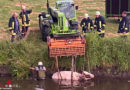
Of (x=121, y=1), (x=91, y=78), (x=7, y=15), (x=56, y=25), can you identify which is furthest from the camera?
(x=7, y=15)

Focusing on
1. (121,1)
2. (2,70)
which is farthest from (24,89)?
(121,1)

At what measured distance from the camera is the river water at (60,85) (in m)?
12.4

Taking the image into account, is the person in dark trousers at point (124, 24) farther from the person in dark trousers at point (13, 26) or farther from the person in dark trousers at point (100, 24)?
the person in dark trousers at point (13, 26)

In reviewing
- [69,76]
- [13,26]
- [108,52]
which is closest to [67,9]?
[13,26]

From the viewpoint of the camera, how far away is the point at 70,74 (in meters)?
13.0

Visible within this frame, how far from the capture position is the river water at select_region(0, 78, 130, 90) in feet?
40.8

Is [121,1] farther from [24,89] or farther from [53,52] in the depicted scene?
[24,89]

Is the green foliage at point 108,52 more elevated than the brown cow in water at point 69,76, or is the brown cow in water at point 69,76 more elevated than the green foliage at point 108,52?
the green foliage at point 108,52

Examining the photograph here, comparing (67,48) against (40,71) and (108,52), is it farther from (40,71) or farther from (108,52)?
(108,52)

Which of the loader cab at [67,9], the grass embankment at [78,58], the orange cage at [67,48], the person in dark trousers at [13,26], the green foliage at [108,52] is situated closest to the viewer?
the orange cage at [67,48]

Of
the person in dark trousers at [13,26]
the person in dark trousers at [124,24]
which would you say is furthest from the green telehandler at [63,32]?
the person in dark trousers at [124,24]

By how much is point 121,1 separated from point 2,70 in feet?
35.1

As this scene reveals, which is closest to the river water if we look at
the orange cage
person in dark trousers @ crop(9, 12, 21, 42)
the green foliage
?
the green foliage

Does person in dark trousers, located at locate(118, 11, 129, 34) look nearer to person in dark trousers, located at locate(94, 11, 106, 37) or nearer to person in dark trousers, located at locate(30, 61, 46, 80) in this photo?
person in dark trousers, located at locate(94, 11, 106, 37)
